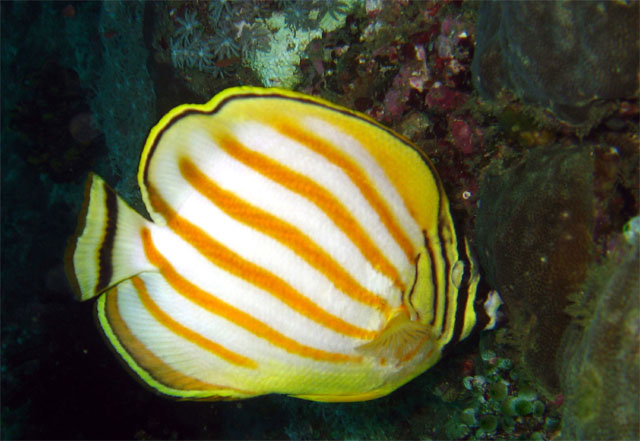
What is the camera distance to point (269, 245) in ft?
4.46

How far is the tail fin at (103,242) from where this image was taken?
138 centimetres

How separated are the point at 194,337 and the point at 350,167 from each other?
0.79 meters

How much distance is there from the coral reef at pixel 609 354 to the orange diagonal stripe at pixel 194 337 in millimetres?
1250

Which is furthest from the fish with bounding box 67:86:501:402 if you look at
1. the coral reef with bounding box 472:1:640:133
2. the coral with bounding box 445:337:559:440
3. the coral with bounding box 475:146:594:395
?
the coral with bounding box 445:337:559:440

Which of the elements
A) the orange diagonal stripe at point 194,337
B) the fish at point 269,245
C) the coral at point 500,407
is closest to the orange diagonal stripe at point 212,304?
the fish at point 269,245

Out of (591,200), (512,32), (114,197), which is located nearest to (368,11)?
(512,32)

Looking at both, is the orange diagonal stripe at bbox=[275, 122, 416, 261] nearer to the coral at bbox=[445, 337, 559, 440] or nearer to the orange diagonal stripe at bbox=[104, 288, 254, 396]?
the orange diagonal stripe at bbox=[104, 288, 254, 396]

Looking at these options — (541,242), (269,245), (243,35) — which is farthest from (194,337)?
(243,35)

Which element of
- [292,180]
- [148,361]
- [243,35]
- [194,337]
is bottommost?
[148,361]

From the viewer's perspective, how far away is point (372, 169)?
1359 mm

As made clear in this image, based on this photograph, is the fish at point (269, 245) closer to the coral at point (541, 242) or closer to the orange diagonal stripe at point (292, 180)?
the orange diagonal stripe at point (292, 180)

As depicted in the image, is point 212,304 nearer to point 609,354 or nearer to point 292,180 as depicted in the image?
point 292,180

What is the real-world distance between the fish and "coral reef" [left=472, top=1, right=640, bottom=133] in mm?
883

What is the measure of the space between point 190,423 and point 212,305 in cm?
573
